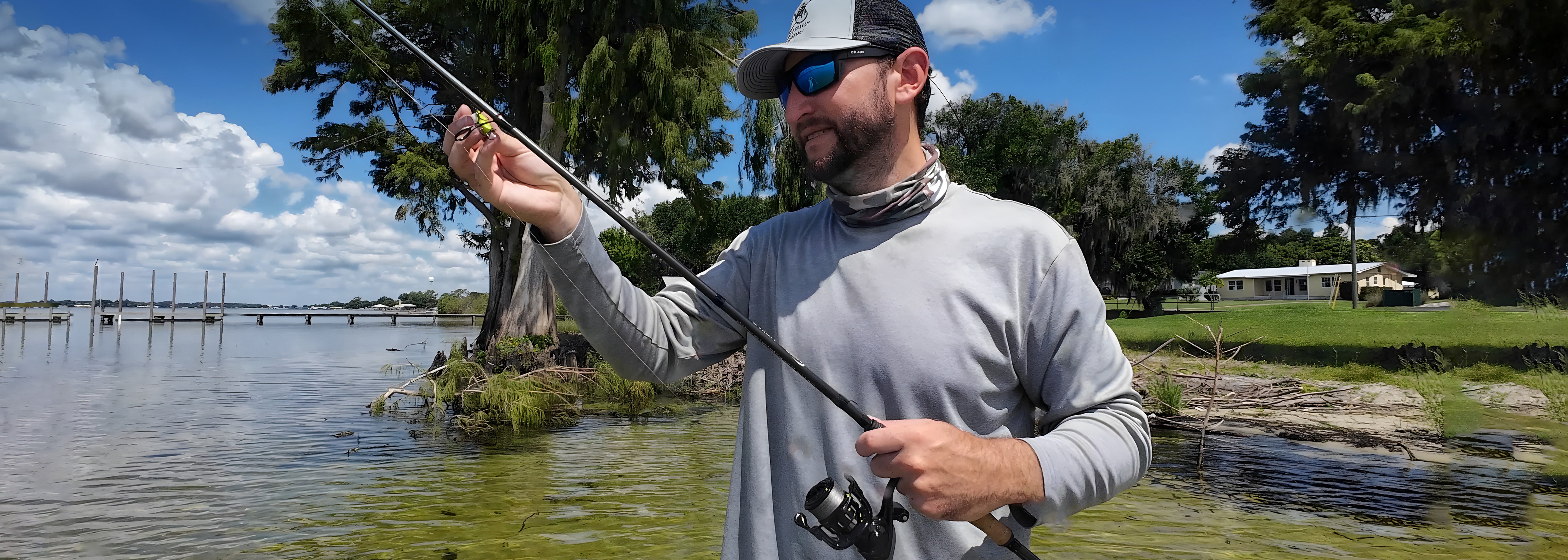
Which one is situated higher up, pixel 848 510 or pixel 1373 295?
pixel 1373 295

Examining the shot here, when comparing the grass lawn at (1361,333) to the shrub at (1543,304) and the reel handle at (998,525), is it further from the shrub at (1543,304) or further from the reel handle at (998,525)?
the reel handle at (998,525)

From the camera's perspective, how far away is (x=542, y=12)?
1633 centimetres

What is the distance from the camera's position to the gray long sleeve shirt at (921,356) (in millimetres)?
1330

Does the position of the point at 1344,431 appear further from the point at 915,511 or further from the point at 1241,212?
the point at 915,511

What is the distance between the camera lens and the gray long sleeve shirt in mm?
1330

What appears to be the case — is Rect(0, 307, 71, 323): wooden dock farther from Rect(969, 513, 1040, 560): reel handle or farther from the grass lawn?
Rect(969, 513, 1040, 560): reel handle

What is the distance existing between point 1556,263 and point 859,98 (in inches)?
682

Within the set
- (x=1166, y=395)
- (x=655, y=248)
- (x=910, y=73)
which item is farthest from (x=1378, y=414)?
(x=655, y=248)

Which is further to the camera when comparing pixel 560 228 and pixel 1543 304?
pixel 1543 304

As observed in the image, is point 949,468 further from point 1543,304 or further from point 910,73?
point 1543,304

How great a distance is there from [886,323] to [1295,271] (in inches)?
2592

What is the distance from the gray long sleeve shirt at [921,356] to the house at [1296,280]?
158 feet

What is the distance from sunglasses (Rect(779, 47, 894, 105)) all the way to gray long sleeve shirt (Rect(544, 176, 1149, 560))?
259 mm

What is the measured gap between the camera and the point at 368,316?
232ft
